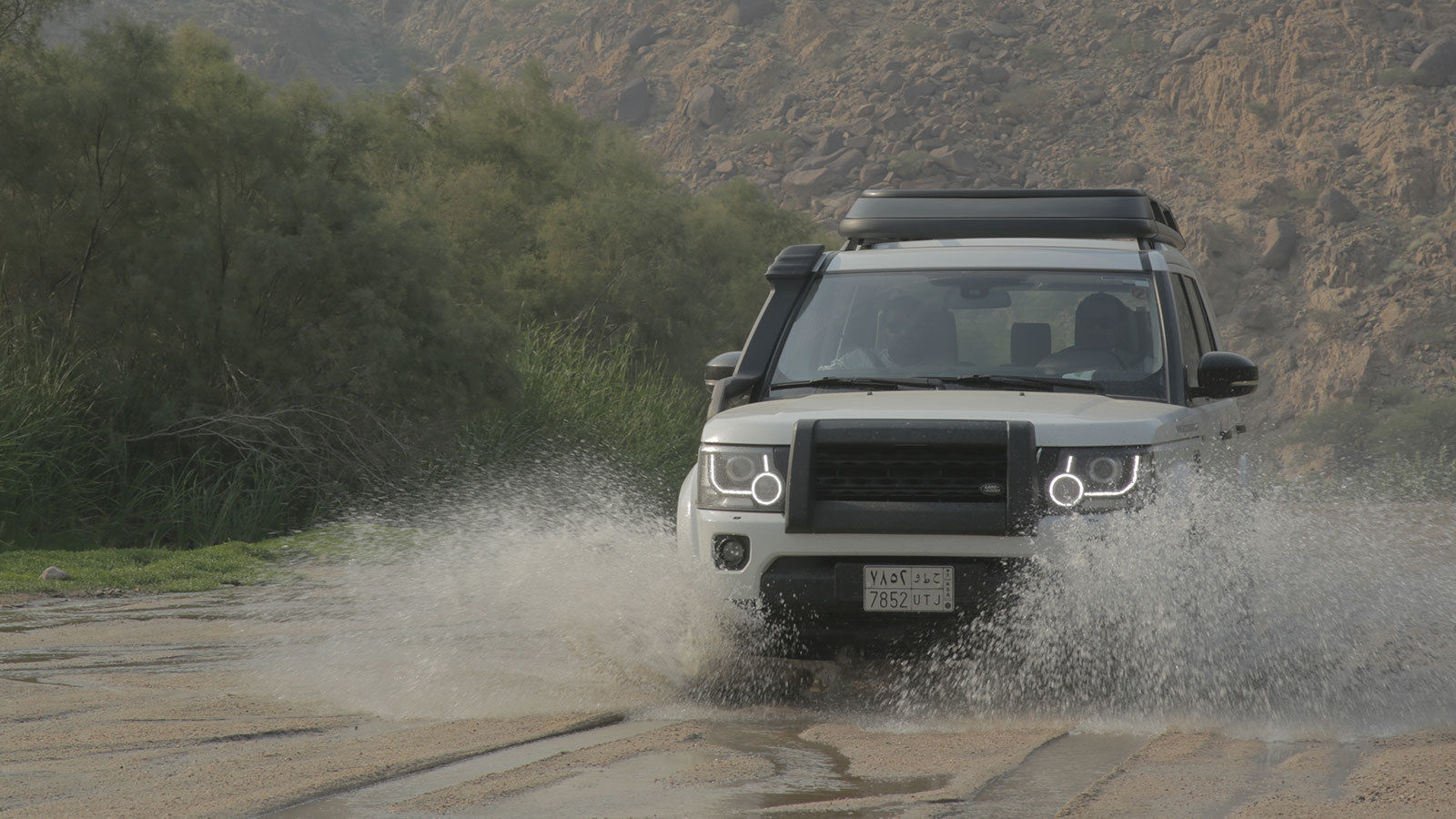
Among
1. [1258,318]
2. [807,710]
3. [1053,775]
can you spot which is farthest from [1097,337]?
[1258,318]

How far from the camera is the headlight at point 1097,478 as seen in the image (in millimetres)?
6227

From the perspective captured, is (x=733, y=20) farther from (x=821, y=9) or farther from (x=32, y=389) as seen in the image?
(x=32, y=389)

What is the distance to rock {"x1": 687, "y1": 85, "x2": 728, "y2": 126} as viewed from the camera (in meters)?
72.8

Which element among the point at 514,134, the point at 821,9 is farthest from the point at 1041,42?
the point at 514,134

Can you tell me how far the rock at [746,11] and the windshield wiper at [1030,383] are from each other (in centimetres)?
7470

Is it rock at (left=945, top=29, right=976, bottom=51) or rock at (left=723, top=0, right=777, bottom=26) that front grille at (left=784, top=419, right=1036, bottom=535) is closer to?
rock at (left=945, top=29, right=976, bottom=51)

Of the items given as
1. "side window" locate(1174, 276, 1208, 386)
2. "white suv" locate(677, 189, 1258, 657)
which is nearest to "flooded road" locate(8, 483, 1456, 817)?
"white suv" locate(677, 189, 1258, 657)

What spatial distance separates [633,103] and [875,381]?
70794 millimetres

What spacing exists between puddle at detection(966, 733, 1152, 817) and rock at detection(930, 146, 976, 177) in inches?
2374

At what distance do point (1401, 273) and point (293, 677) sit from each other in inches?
2234

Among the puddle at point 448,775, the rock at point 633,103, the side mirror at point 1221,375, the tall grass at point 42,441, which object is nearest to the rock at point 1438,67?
the rock at point 633,103

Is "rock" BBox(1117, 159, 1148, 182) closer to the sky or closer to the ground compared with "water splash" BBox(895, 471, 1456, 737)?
closer to the sky

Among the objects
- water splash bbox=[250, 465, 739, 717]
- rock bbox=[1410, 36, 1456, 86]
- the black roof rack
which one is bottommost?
water splash bbox=[250, 465, 739, 717]

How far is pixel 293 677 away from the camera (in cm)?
761
